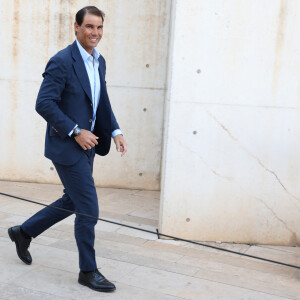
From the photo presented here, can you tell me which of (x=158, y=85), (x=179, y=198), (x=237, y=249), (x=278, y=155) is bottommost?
(x=237, y=249)

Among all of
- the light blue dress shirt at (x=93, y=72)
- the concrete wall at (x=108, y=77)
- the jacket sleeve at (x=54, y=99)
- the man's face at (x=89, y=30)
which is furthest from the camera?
the concrete wall at (x=108, y=77)

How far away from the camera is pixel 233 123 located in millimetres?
5145

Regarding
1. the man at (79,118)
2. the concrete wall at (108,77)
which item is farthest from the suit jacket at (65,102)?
the concrete wall at (108,77)

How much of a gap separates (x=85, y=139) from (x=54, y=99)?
333 millimetres

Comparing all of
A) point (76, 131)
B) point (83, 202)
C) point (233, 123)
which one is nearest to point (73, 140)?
point (76, 131)

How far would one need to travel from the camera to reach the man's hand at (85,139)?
386cm

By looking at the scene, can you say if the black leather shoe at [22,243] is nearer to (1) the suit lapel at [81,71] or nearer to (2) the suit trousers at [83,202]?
(2) the suit trousers at [83,202]

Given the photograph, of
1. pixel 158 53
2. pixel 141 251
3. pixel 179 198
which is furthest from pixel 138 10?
pixel 141 251

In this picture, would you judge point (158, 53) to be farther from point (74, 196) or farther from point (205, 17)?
point (74, 196)

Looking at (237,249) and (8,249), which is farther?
(237,249)

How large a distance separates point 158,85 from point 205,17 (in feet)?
7.21

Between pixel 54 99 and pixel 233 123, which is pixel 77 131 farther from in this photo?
pixel 233 123

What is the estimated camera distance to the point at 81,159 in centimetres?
398

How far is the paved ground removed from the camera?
13.1ft
